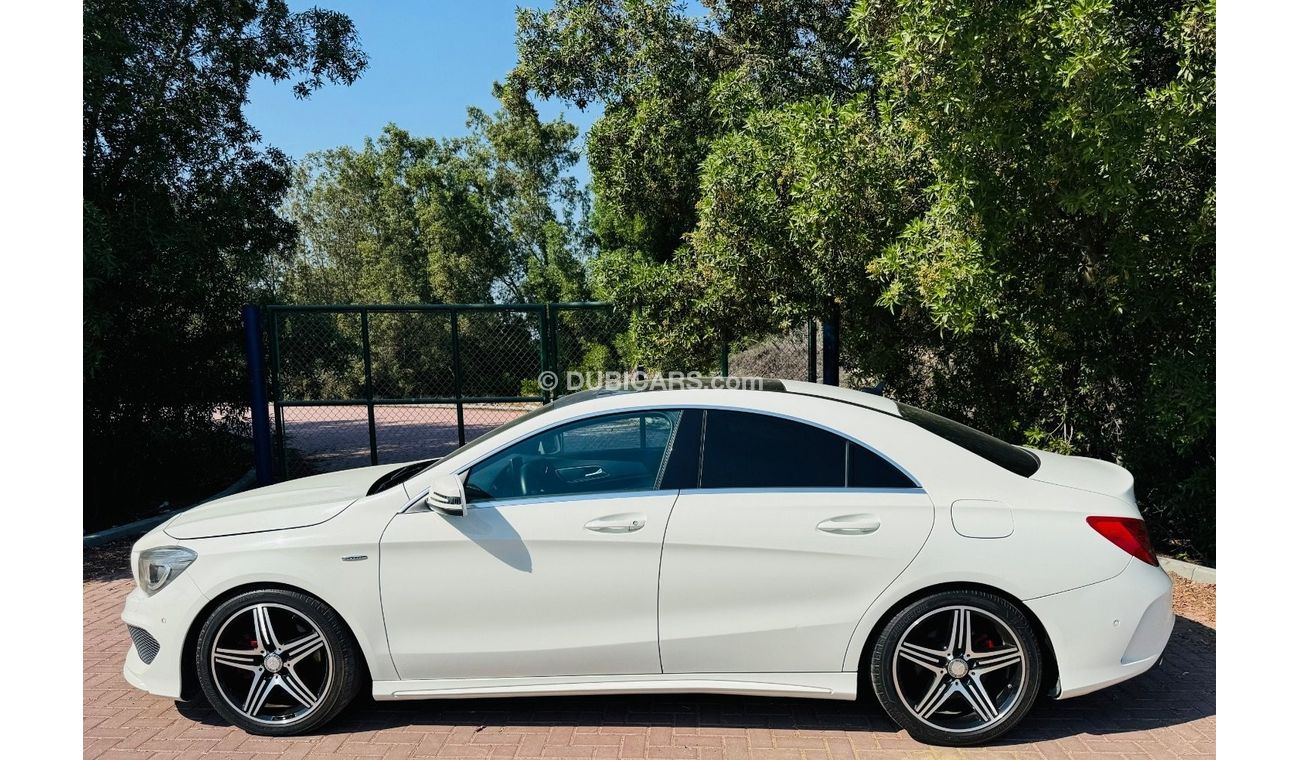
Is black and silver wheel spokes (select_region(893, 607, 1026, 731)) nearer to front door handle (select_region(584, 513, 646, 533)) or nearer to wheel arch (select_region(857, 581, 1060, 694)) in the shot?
wheel arch (select_region(857, 581, 1060, 694))

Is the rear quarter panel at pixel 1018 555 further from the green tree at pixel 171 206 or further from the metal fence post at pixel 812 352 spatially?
the green tree at pixel 171 206

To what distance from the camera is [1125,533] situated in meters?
3.76

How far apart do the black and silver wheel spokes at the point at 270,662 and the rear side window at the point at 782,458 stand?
1.92 metres

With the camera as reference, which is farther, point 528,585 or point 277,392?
point 277,392

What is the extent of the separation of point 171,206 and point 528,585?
21.5ft

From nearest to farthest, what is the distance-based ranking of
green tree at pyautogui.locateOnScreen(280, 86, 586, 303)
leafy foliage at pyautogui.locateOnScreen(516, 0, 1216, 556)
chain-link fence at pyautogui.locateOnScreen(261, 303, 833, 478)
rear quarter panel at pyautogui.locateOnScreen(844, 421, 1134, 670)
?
rear quarter panel at pyautogui.locateOnScreen(844, 421, 1134, 670)
leafy foliage at pyautogui.locateOnScreen(516, 0, 1216, 556)
chain-link fence at pyautogui.locateOnScreen(261, 303, 833, 478)
green tree at pyautogui.locateOnScreen(280, 86, 586, 303)

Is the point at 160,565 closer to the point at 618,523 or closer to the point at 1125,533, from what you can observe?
the point at 618,523

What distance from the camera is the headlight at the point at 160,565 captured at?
398 centimetres

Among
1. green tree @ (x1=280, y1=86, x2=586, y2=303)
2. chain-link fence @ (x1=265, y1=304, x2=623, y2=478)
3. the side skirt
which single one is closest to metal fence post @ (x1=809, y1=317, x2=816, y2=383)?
chain-link fence @ (x1=265, y1=304, x2=623, y2=478)

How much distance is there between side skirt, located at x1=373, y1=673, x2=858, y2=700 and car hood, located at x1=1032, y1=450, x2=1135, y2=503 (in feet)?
4.20

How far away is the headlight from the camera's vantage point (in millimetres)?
3984

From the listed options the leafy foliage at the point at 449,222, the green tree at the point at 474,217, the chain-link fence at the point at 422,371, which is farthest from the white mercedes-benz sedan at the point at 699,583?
the green tree at the point at 474,217

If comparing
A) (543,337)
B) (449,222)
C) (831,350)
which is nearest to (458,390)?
(543,337)

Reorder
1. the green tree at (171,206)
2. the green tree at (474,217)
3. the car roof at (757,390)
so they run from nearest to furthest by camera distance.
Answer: the car roof at (757,390) → the green tree at (171,206) → the green tree at (474,217)
